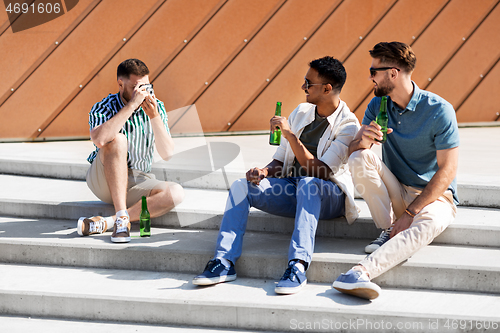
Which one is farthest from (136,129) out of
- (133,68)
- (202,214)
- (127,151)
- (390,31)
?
(390,31)

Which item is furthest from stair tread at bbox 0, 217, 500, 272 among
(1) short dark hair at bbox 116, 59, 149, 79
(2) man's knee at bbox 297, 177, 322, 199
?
(1) short dark hair at bbox 116, 59, 149, 79

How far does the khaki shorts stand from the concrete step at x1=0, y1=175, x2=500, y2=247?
0.62 feet

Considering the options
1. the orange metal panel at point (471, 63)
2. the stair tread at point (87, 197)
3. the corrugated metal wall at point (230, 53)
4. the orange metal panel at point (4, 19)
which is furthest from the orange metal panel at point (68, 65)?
the orange metal panel at point (471, 63)

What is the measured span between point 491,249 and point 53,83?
16.0ft

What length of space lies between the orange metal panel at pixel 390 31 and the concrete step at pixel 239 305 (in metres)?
4.13

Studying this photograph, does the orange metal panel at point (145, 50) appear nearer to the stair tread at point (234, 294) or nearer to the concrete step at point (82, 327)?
the stair tread at point (234, 294)

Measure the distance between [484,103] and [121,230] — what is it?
5438 millimetres

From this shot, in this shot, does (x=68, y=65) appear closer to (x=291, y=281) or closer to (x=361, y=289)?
(x=291, y=281)

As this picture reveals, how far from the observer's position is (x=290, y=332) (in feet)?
8.30

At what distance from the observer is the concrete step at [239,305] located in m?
2.44

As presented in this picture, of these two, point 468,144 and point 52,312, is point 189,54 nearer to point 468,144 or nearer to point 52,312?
point 468,144

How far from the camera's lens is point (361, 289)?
249cm

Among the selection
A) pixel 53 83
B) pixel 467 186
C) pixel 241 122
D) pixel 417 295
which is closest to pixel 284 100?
pixel 241 122

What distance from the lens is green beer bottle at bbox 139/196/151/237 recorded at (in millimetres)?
3271
